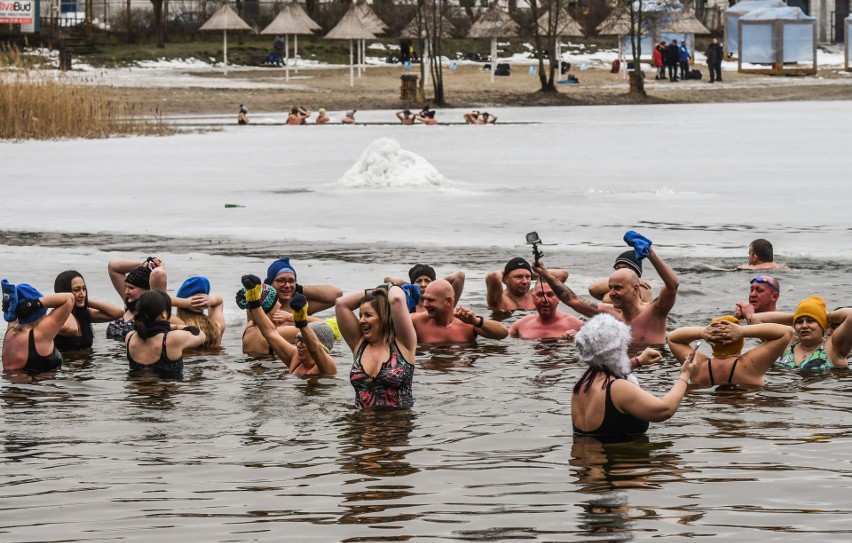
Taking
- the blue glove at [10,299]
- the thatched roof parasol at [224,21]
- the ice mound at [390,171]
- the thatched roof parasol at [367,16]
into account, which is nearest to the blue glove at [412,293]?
the blue glove at [10,299]

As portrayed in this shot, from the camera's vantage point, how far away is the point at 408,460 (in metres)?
7.59

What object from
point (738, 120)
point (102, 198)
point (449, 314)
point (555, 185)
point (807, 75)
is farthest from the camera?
point (807, 75)

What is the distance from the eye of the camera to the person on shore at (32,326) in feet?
32.1

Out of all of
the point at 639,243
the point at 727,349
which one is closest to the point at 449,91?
the point at 639,243

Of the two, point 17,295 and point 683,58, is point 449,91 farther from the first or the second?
point 17,295

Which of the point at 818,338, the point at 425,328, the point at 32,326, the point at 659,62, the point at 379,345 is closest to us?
the point at 379,345

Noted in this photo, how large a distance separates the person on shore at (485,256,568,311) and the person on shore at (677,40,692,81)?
5037cm

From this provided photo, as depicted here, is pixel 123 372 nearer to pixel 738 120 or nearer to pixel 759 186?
pixel 759 186

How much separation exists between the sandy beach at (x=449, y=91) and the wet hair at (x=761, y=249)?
3310 cm

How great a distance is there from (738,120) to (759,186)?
1750cm

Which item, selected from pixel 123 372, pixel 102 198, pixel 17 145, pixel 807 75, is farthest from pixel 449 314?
pixel 807 75

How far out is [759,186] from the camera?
22688 mm

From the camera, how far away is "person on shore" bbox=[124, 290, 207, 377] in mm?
9836

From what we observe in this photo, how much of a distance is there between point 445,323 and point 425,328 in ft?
0.59
